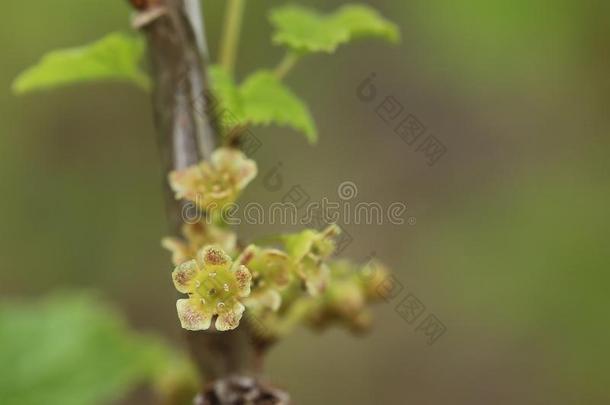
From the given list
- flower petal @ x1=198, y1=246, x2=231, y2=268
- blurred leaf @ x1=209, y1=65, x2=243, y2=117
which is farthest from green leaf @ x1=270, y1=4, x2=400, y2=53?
flower petal @ x1=198, y1=246, x2=231, y2=268

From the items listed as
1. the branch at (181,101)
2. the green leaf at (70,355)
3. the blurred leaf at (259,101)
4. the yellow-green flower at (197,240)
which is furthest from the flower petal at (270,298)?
the green leaf at (70,355)

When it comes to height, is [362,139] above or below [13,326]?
above

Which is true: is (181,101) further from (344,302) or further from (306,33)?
(344,302)

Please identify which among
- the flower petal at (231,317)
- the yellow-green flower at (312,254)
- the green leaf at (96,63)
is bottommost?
the flower petal at (231,317)

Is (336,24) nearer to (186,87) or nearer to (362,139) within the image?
(186,87)

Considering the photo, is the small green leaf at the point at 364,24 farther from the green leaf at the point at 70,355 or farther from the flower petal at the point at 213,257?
the green leaf at the point at 70,355

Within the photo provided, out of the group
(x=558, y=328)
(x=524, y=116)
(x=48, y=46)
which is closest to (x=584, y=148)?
(x=524, y=116)

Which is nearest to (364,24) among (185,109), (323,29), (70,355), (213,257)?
(323,29)
